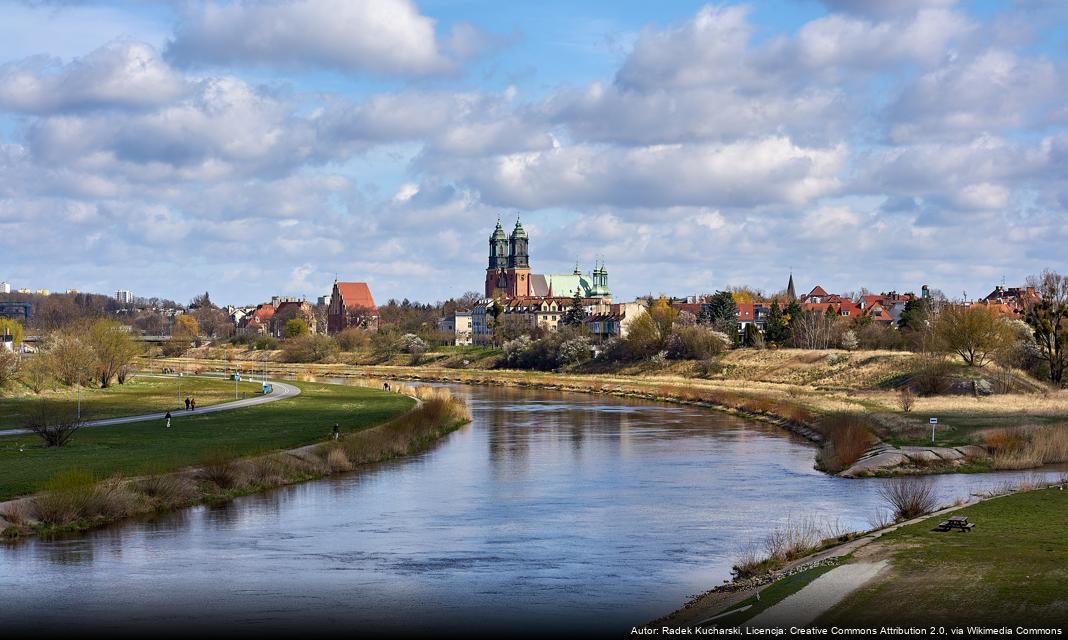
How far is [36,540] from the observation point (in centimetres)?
3197

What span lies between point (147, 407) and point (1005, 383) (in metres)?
59.2

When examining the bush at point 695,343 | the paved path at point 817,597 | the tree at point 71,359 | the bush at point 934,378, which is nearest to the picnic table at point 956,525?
the paved path at point 817,597

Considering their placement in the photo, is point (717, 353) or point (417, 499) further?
point (717, 353)

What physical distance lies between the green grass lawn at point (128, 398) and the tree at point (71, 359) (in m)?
1.69

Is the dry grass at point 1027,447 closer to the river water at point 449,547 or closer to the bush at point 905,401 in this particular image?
the river water at point 449,547

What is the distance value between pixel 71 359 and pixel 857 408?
63805mm

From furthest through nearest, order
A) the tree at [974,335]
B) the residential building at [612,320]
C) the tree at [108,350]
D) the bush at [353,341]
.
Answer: the bush at [353,341] → the residential building at [612,320] → the tree at [108,350] → the tree at [974,335]

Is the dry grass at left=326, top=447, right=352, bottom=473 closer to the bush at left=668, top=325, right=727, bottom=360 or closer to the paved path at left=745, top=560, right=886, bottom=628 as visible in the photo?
the paved path at left=745, top=560, right=886, bottom=628

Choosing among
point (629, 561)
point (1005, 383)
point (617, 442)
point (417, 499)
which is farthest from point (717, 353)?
point (629, 561)

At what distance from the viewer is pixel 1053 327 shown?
86.2 meters

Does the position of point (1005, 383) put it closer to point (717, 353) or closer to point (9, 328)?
point (717, 353)

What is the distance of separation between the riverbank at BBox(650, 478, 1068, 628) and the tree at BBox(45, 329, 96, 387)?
81.0 m

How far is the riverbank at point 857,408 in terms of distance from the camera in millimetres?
47844

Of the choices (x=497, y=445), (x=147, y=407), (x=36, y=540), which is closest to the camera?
(x=36, y=540)
